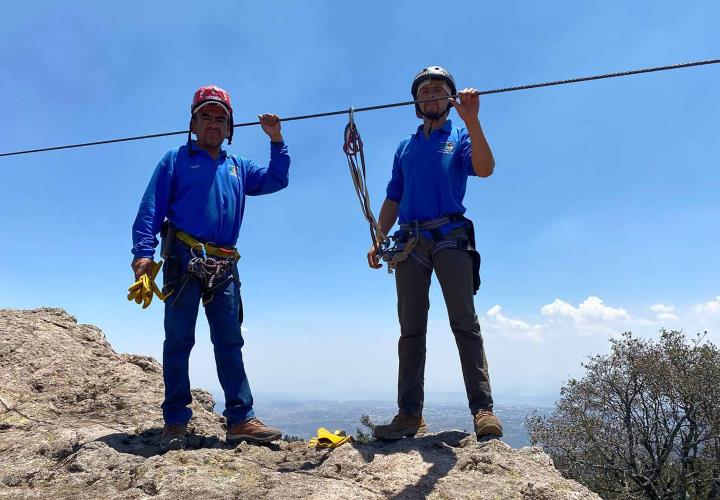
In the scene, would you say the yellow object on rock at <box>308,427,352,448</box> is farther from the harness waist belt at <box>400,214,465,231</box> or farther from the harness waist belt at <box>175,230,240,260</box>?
the harness waist belt at <box>400,214,465,231</box>

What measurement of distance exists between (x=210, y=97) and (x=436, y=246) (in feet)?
8.59

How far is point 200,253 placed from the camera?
445 cm

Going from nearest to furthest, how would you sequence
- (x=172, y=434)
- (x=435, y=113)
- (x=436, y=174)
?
(x=172, y=434) → (x=436, y=174) → (x=435, y=113)

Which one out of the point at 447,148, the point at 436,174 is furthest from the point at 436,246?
the point at 447,148

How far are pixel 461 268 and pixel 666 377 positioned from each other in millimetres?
27396

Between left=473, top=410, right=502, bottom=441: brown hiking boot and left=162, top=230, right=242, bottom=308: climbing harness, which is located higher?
left=162, top=230, right=242, bottom=308: climbing harness

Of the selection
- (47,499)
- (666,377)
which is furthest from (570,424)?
(47,499)

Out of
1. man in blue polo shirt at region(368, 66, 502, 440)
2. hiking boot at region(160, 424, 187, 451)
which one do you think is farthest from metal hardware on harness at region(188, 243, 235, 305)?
man in blue polo shirt at region(368, 66, 502, 440)

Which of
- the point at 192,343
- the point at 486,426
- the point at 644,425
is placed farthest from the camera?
the point at 644,425

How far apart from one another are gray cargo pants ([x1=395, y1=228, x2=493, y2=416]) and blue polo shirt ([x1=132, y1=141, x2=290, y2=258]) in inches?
68.8

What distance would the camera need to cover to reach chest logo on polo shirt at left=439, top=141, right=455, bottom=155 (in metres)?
4.57

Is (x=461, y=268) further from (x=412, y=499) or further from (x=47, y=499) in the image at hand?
(x=47, y=499)

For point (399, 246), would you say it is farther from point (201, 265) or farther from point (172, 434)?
point (172, 434)

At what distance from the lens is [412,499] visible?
324 centimetres
